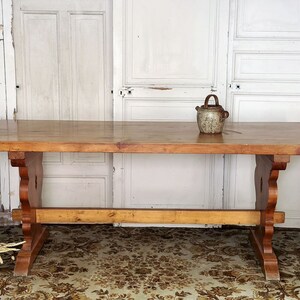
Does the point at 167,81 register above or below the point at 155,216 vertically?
above

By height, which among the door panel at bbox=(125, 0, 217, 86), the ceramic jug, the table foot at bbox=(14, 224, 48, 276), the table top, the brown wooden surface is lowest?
the table foot at bbox=(14, 224, 48, 276)

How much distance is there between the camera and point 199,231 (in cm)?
373

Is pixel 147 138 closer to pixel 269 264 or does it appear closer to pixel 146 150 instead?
pixel 146 150

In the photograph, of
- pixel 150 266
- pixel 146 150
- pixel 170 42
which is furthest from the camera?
pixel 170 42

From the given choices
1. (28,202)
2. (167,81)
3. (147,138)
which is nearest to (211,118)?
(147,138)

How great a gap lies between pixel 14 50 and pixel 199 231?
6.53 ft

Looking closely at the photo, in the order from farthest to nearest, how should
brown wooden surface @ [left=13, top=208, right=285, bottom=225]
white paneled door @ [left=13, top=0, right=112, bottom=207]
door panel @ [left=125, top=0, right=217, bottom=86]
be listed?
white paneled door @ [left=13, top=0, right=112, bottom=207]
door panel @ [left=125, top=0, right=217, bottom=86]
brown wooden surface @ [left=13, top=208, right=285, bottom=225]

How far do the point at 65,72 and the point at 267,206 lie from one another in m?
1.85

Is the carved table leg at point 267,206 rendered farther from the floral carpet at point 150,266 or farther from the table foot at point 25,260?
the table foot at point 25,260

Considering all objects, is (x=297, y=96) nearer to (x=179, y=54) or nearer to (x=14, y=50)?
(x=179, y=54)

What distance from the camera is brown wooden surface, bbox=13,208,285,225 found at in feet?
10.2

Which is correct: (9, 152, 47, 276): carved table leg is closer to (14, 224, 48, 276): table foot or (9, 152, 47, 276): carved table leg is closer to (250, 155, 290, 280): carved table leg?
(14, 224, 48, 276): table foot

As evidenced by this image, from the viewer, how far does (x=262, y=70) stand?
11.9 ft

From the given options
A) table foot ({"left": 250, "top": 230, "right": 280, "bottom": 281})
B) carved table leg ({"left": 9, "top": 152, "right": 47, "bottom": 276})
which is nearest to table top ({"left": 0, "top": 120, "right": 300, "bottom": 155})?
carved table leg ({"left": 9, "top": 152, "right": 47, "bottom": 276})
